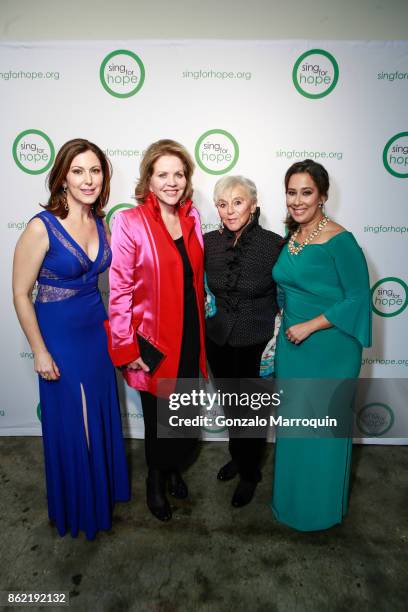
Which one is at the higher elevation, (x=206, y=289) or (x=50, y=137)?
(x=50, y=137)

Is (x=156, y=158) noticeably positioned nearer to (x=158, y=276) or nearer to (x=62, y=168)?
(x=62, y=168)

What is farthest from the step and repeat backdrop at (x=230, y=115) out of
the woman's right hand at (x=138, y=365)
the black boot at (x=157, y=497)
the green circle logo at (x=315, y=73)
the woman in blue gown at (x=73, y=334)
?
the black boot at (x=157, y=497)

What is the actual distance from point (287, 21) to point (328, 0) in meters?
0.26

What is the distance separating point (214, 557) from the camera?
1.86m

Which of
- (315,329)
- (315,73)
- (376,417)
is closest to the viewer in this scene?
(315,329)

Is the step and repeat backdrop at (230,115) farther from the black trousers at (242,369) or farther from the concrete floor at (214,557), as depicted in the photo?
the concrete floor at (214,557)

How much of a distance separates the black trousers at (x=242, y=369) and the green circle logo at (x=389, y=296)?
108cm

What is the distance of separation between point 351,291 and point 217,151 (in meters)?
1.26

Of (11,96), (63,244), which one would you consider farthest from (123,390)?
(11,96)

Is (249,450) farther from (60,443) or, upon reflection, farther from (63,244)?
(63,244)

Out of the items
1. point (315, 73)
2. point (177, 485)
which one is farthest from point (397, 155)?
point (177, 485)

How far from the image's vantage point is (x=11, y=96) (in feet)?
7.75

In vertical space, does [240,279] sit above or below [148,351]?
above

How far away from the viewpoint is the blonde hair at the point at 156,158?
1.74 m
